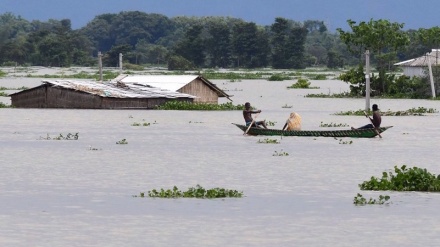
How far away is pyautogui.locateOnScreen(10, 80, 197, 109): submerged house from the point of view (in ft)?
157

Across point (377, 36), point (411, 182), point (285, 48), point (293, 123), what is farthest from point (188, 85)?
point (285, 48)

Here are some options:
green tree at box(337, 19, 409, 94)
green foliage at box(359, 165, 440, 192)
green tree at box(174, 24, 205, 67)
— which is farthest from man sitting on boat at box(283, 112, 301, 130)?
green tree at box(174, 24, 205, 67)

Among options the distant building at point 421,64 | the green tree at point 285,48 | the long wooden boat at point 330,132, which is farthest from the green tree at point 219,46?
the long wooden boat at point 330,132

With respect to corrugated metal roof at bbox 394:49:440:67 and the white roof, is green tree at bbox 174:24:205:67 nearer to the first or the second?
corrugated metal roof at bbox 394:49:440:67

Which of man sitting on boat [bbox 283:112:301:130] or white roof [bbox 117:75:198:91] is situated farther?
white roof [bbox 117:75:198:91]

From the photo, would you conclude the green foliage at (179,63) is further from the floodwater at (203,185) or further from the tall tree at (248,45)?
the floodwater at (203,185)

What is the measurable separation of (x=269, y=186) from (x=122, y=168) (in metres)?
4.26

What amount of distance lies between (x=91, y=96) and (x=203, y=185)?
89.9ft

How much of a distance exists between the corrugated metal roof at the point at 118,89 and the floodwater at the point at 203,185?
7457 millimetres

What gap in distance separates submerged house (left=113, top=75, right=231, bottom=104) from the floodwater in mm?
10410

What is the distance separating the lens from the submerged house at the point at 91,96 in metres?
47.8

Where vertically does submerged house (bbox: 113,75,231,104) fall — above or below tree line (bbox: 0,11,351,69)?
below

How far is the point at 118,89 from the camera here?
48.8 m

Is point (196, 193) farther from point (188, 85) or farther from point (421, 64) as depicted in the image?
point (421, 64)
